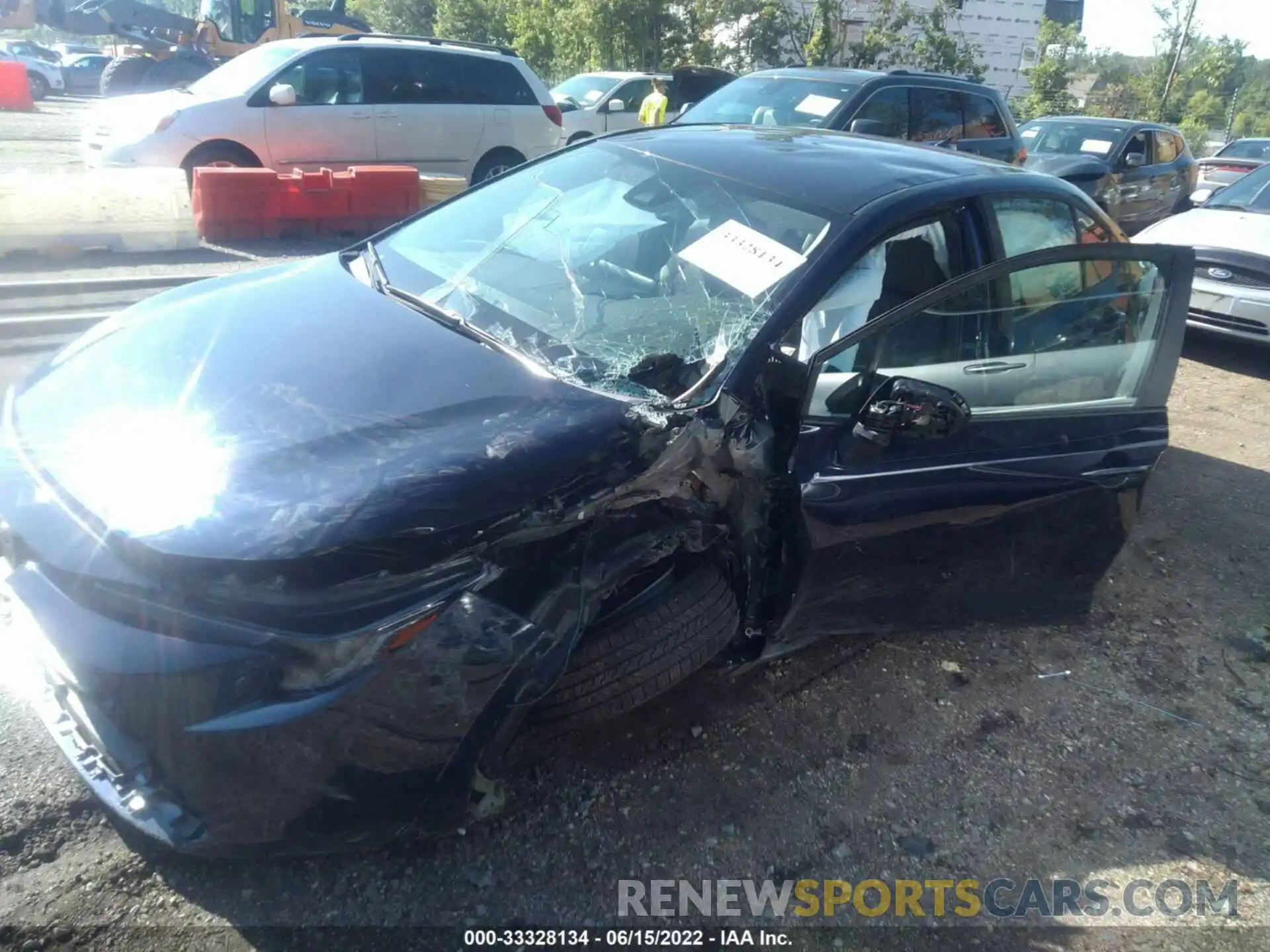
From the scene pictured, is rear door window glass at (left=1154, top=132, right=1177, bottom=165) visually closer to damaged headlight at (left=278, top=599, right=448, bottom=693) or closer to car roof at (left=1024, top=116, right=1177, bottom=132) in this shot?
car roof at (left=1024, top=116, right=1177, bottom=132)

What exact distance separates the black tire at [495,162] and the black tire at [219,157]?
7.78 ft

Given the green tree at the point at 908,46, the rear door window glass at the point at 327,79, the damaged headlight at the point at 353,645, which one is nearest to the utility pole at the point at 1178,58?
the green tree at the point at 908,46

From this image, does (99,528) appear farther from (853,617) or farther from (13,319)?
(13,319)

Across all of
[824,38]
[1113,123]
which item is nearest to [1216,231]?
[1113,123]

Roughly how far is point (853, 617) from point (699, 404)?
0.91m

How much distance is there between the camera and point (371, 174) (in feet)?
28.9

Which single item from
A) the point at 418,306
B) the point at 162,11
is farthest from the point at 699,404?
the point at 162,11

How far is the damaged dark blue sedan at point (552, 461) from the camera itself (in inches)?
75.2

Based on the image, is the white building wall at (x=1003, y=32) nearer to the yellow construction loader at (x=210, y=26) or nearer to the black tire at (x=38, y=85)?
the yellow construction loader at (x=210, y=26)

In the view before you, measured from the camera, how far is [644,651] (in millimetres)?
2443

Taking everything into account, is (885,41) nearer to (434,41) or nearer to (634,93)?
(634,93)

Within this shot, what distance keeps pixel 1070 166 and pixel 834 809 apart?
331 inches

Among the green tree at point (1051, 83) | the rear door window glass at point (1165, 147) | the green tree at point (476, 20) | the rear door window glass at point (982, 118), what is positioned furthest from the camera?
the green tree at point (476, 20)

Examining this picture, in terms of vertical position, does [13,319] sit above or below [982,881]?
above
